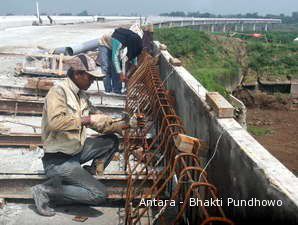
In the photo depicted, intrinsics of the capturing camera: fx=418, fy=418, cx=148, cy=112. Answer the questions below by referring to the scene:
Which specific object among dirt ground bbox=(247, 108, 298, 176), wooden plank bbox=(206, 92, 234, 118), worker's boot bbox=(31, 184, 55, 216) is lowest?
dirt ground bbox=(247, 108, 298, 176)

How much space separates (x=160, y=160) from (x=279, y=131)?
11.8 meters

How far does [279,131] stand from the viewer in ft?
52.1

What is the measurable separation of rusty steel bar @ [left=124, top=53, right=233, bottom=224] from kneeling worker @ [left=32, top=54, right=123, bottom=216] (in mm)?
547

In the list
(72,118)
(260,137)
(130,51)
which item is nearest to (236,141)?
(72,118)

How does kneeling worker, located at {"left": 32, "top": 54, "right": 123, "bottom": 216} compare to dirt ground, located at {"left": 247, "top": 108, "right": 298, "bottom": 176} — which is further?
dirt ground, located at {"left": 247, "top": 108, "right": 298, "bottom": 176}

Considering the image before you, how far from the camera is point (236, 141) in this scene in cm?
382

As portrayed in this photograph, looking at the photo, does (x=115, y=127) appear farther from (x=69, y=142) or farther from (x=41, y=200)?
(x=41, y=200)

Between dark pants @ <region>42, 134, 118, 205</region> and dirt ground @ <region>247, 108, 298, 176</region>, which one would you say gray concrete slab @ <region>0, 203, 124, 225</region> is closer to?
dark pants @ <region>42, 134, 118, 205</region>

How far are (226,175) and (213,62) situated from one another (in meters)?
13.8

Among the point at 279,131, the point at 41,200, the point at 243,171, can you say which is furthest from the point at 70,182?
the point at 279,131

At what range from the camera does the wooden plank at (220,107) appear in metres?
4.48

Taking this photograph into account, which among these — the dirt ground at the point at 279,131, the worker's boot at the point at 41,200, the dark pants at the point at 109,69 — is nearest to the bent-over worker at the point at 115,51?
the dark pants at the point at 109,69

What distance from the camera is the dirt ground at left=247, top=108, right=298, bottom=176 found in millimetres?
13055

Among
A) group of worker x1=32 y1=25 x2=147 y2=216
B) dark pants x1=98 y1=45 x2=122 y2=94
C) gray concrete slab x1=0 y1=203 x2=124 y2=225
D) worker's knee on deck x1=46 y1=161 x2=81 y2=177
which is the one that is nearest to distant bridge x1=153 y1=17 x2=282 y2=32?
dark pants x1=98 y1=45 x2=122 y2=94
